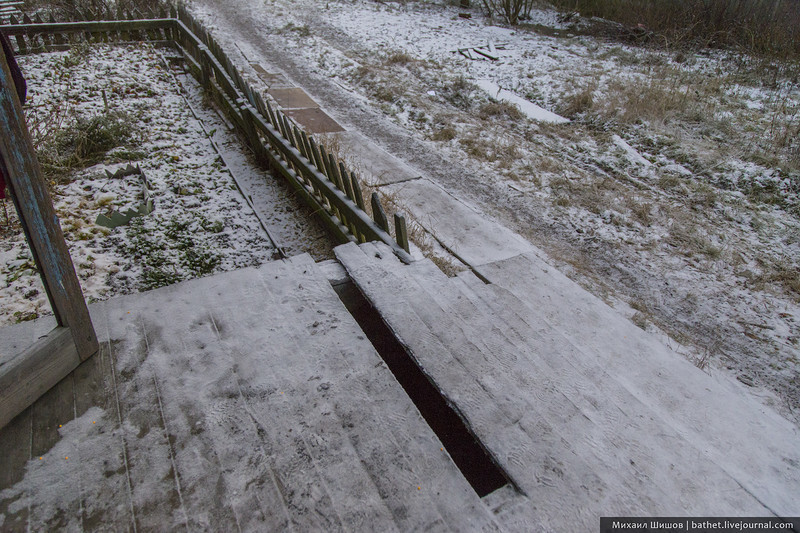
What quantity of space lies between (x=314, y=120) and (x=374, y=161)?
1.78 metres

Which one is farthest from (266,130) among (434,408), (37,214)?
(434,408)

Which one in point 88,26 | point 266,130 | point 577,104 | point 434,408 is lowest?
point 434,408

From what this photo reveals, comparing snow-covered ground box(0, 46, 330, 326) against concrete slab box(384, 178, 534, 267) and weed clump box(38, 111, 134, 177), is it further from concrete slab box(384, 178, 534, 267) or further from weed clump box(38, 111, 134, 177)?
concrete slab box(384, 178, 534, 267)

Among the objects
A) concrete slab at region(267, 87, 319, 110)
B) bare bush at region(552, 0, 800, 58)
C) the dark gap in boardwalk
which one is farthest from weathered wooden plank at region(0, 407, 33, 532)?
bare bush at region(552, 0, 800, 58)

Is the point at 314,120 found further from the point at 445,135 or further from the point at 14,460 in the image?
the point at 14,460

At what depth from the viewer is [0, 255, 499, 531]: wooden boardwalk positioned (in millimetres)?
1538

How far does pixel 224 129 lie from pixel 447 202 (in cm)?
323

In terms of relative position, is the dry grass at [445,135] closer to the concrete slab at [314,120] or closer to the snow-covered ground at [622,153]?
the snow-covered ground at [622,153]

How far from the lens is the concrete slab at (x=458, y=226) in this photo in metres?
4.54

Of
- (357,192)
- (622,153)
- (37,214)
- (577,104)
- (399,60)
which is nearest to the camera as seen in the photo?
(37,214)

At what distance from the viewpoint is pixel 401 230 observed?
3.09 metres

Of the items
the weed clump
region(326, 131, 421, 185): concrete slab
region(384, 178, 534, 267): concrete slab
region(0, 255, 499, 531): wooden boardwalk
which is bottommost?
region(384, 178, 534, 267): concrete slab

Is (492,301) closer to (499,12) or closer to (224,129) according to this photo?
(224,129)

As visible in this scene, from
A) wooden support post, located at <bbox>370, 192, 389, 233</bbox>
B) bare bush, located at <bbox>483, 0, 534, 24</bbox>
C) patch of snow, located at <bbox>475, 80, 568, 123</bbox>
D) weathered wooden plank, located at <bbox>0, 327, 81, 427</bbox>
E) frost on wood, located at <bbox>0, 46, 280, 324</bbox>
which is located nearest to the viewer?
weathered wooden plank, located at <bbox>0, 327, 81, 427</bbox>
